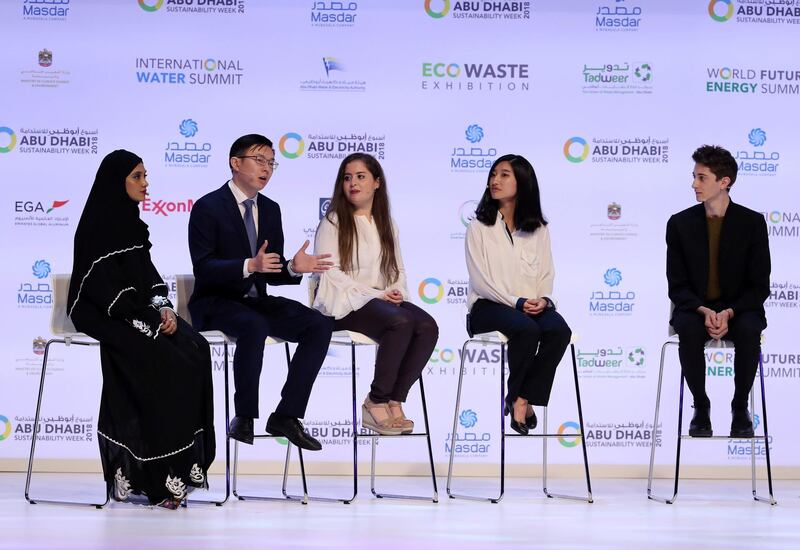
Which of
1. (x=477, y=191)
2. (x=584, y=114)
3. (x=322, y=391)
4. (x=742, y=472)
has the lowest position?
(x=742, y=472)

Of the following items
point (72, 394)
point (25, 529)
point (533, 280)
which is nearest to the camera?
point (25, 529)

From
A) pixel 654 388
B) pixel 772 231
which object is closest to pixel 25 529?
pixel 654 388

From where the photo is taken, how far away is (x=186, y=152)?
6.01 meters

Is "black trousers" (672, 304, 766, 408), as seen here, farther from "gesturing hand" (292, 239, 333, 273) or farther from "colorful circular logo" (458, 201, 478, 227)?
"gesturing hand" (292, 239, 333, 273)

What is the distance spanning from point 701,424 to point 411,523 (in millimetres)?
1509

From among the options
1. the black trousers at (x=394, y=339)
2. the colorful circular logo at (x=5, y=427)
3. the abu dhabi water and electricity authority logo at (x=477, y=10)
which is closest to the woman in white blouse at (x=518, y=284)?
the black trousers at (x=394, y=339)

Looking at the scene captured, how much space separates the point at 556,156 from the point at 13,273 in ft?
9.66

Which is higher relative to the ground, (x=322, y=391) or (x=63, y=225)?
(x=63, y=225)

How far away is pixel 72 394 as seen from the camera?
5.94 meters

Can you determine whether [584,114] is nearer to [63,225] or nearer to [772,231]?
[772,231]

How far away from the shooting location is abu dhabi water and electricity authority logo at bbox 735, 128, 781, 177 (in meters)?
6.11

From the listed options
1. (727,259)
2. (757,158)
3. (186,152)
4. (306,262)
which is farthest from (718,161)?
(186,152)

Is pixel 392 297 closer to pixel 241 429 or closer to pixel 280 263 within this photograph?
pixel 280 263

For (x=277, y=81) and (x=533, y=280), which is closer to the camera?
(x=533, y=280)
